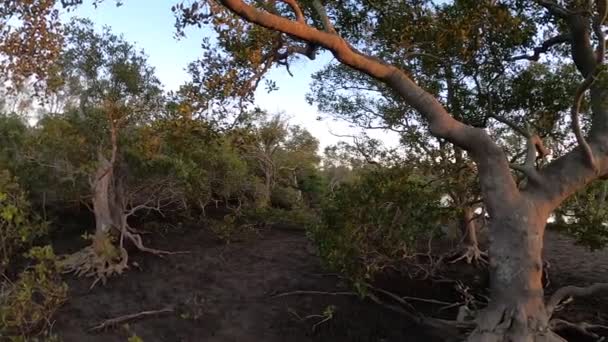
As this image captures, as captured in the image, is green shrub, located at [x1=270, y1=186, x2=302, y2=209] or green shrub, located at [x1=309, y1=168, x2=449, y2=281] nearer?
green shrub, located at [x1=309, y1=168, x2=449, y2=281]

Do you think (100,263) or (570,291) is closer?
(570,291)

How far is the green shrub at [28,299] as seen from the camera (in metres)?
7.36

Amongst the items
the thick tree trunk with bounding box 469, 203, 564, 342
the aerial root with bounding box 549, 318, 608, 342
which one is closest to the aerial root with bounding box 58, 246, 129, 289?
the thick tree trunk with bounding box 469, 203, 564, 342

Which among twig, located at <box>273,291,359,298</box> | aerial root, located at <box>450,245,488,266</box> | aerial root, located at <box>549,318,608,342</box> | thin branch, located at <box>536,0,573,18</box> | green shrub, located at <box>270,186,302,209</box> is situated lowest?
twig, located at <box>273,291,359,298</box>

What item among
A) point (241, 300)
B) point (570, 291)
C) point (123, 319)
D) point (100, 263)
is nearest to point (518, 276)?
point (570, 291)

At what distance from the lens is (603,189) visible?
34.5ft

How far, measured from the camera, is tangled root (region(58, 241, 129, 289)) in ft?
42.0

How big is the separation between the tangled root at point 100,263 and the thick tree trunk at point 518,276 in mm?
8816

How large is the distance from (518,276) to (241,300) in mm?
6037

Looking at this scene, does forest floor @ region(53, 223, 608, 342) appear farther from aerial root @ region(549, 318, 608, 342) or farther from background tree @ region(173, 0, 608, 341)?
background tree @ region(173, 0, 608, 341)

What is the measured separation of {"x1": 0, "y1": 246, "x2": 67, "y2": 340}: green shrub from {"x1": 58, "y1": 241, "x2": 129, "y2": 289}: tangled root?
417 centimetres

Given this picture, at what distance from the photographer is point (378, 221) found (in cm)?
799

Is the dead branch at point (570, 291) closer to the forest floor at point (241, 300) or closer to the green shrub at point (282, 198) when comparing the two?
the forest floor at point (241, 300)

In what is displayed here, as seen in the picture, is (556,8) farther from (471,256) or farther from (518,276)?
(471,256)
